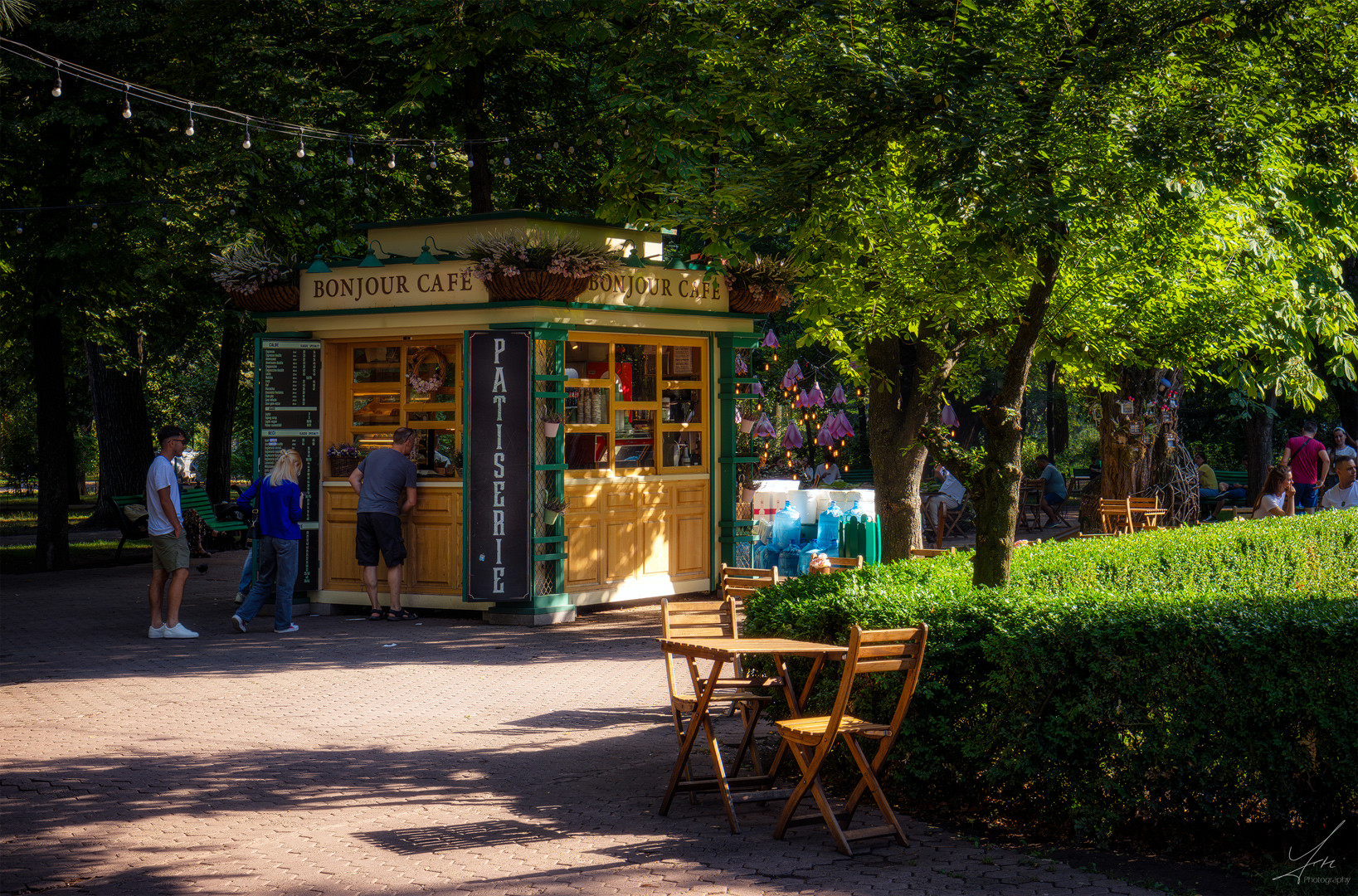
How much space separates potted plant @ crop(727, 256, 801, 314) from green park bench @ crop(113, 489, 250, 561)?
31.4ft

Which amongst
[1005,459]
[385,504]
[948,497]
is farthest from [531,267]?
[948,497]

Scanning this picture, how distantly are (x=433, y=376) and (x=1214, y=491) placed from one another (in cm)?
1683

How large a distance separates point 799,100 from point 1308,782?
4.54m

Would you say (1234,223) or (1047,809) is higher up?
(1234,223)

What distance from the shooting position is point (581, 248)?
42.3 ft

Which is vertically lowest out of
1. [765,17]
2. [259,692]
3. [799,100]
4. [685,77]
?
[259,692]

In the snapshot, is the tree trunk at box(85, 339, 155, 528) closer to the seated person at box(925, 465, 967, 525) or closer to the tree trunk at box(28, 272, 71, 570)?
the tree trunk at box(28, 272, 71, 570)

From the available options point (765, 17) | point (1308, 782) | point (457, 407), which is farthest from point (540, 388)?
point (1308, 782)

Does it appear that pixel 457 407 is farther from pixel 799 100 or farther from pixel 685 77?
pixel 799 100

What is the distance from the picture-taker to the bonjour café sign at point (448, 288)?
13.1 meters

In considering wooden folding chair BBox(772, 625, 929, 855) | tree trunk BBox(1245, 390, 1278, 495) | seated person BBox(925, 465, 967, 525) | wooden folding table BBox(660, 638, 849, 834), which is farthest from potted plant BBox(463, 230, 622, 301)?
tree trunk BBox(1245, 390, 1278, 495)

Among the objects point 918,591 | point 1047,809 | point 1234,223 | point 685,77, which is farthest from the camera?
point 685,77

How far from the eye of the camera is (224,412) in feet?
78.2

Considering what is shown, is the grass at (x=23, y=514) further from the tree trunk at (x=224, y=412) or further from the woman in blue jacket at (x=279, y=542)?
the woman in blue jacket at (x=279, y=542)
